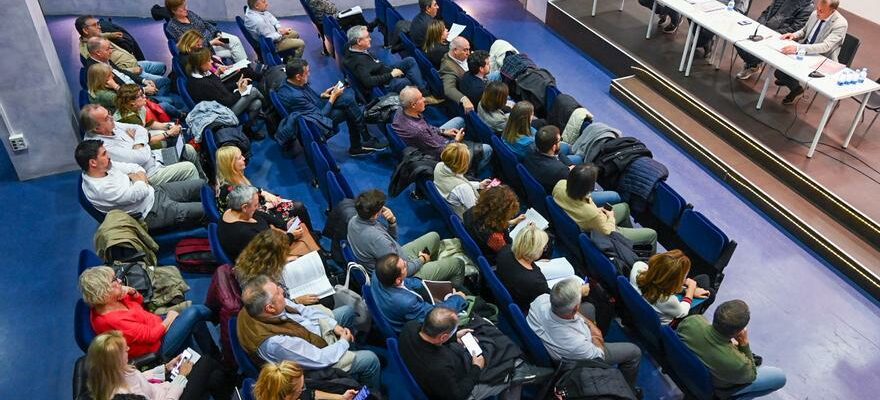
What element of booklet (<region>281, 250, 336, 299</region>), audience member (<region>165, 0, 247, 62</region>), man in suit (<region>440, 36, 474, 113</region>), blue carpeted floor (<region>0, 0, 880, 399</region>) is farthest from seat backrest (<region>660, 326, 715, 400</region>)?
audience member (<region>165, 0, 247, 62</region>)

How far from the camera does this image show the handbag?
402 centimetres

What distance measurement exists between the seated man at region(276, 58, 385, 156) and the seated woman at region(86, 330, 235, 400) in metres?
2.80

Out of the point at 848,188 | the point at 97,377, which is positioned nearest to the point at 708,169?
the point at 848,188

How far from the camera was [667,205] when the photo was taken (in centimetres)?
482

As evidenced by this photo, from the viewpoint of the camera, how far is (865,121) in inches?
265

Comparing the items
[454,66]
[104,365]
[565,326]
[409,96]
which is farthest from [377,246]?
[454,66]

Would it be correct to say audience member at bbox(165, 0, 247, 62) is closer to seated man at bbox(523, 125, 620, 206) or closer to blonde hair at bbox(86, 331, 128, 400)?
seated man at bbox(523, 125, 620, 206)

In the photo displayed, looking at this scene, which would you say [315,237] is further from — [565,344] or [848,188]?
[848,188]

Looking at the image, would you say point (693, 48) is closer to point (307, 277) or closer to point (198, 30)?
point (307, 277)

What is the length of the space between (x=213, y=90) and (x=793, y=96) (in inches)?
245

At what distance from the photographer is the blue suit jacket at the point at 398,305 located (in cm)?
368

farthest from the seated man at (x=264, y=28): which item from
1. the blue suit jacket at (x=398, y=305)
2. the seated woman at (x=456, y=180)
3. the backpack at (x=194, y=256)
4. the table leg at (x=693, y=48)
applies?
the table leg at (x=693, y=48)

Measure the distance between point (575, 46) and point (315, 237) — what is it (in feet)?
18.1

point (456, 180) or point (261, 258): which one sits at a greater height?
point (261, 258)
